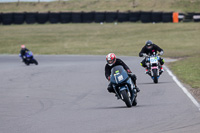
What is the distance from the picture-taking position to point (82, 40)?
160ft

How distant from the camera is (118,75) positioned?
11.4 meters

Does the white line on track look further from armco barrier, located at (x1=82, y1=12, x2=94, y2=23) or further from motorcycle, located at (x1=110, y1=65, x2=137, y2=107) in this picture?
armco barrier, located at (x1=82, y1=12, x2=94, y2=23)

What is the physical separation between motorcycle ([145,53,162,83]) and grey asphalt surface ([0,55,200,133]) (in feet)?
0.88

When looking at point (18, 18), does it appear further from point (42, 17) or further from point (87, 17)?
point (87, 17)

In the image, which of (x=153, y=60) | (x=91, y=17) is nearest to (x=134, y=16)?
(x=91, y=17)

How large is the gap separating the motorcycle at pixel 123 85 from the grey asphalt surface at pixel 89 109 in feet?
0.82

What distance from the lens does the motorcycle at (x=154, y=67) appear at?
55.4ft

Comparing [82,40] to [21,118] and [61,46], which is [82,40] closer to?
[61,46]

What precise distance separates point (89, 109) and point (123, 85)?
936 millimetres

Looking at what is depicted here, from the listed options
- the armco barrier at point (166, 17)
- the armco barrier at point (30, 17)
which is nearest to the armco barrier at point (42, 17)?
the armco barrier at point (30, 17)

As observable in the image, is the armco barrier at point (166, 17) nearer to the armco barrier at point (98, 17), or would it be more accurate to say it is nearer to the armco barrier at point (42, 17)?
the armco barrier at point (98, 17)

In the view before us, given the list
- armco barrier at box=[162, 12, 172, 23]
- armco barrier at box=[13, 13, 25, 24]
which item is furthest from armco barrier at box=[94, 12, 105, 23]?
armco barrier at box=[13, 13, 25, 24]

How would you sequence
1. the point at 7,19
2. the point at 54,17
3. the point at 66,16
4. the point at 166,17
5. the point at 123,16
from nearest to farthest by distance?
1. the point at 166,17
2. the point at 123,16
3. the point at 66,16
4. the point at 54,17
5. the point at 7,19

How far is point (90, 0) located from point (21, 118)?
61293mm
